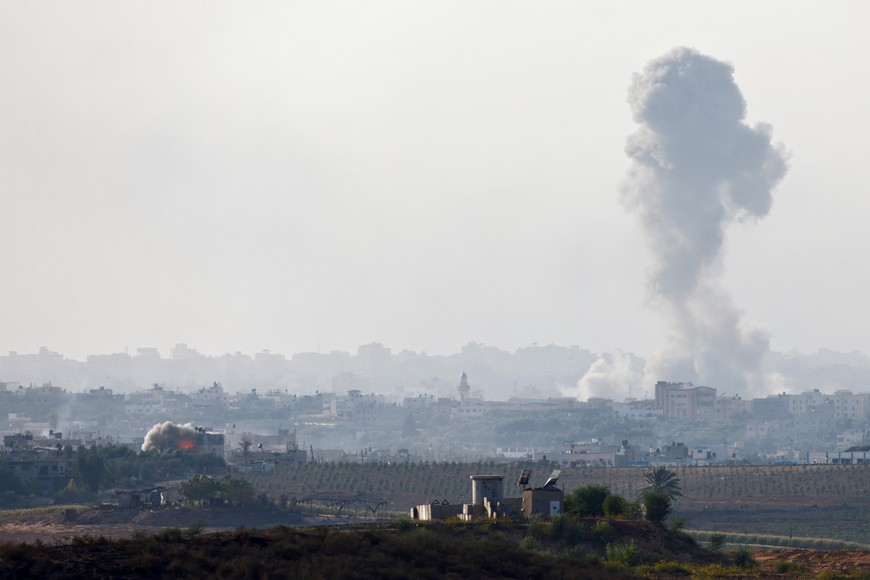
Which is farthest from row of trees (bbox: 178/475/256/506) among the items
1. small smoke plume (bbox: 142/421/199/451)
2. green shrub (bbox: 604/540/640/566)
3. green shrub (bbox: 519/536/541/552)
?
green shrub (bbox: 604/540/640/566)

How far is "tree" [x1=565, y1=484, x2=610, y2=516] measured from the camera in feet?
179

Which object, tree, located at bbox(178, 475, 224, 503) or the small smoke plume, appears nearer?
tree, located at bbox(178, 475, 224, 503)

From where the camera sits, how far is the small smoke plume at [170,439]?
386 ft

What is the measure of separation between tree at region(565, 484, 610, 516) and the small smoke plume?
63.6 m

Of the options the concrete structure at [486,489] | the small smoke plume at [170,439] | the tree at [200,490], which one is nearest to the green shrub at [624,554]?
the concrete structure at [486,489]

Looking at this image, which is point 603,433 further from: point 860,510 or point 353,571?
point 353,571

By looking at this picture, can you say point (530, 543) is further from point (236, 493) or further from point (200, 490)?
point (200, 490)

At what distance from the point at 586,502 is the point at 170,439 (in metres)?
68.3

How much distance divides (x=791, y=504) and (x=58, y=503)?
36820 millimetres

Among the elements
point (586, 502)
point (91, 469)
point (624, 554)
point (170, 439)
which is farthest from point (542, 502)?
point (170, 439)

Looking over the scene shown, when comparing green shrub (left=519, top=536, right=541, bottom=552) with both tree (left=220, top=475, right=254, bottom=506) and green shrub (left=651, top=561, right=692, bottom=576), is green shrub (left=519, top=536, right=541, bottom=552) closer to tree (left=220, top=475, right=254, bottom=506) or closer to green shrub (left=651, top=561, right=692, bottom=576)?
green shrub (left=651, top=561, right=692, bottom=576)

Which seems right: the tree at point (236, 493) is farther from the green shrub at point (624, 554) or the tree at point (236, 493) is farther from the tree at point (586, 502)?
the green shrub at point (624, 554)

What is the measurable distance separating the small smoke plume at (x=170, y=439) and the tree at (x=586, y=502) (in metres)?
63.6

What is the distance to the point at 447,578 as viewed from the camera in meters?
36.6
